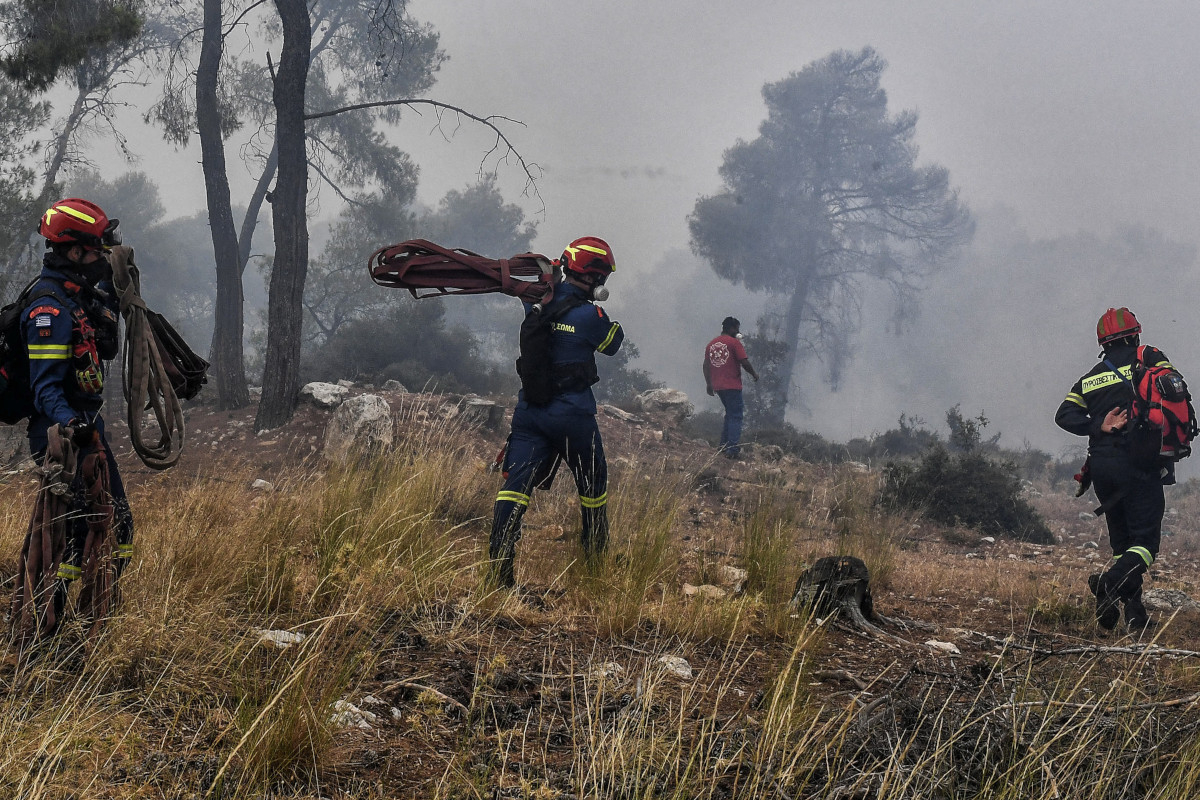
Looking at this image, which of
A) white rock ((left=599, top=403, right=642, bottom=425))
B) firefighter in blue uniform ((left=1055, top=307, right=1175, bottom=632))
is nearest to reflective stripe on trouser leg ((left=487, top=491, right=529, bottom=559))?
firefighter in blue uniform ((left=1055, top=307, right=1175, bottom=632))

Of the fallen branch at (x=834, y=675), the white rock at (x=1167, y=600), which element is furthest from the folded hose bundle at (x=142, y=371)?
the white rock at (x=1167, y=600)

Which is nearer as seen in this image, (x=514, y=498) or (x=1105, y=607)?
(x=514, y=498)

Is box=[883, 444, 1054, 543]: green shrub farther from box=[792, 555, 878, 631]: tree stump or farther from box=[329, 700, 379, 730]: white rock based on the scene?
box=[329, 700, 379, 730]: white rock

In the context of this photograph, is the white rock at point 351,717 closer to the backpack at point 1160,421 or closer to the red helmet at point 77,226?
the red helmet at point 77,226

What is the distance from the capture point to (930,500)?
10.9m

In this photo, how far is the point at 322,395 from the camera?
12.3 metres

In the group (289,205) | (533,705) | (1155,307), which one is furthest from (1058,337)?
(533,705)

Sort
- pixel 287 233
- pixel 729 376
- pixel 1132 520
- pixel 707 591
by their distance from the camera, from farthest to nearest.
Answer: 1. pixel 729 376
2. pixel 287 233
3. pixel 1132 520
4. pixel 707 591

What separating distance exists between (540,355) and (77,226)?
7.64 ft

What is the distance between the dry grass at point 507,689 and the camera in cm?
216

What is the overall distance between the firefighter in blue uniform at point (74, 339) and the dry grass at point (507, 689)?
0.37m

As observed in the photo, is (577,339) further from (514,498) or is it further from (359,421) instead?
(359,421)

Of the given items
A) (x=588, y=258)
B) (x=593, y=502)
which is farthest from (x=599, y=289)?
(x=593, y=502)

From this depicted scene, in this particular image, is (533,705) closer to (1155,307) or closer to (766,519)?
(766,519)
